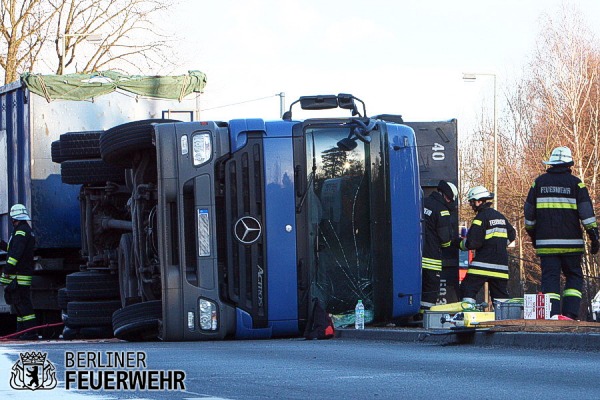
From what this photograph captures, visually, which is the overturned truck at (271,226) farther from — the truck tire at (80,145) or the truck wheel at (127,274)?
the truck tire at (80,145)

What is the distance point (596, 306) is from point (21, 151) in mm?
6848

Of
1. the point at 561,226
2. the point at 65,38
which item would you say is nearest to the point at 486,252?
the point at 561,226

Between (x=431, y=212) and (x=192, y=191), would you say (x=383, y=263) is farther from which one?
(x=431, y=212)

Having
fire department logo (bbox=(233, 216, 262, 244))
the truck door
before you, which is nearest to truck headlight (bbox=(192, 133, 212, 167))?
fire department logo (bbox=(233, 216, 262, 244))

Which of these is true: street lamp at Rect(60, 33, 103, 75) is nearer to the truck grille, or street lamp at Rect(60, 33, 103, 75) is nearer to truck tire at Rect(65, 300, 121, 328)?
truck tire at Rect(65, 300, 121, 328)

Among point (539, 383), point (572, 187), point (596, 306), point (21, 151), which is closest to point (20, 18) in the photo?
point (21, 151)

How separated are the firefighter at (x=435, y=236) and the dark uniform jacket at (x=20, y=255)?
4286 millimetres

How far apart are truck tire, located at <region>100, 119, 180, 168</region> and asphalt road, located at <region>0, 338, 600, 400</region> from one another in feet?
7.51

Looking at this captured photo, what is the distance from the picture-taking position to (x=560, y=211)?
39.9 feet

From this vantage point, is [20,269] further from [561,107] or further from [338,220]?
[561,107]

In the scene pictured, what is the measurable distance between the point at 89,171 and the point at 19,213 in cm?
145

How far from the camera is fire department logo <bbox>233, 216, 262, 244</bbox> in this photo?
1177cm

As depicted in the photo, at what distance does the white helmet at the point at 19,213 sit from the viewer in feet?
47.5

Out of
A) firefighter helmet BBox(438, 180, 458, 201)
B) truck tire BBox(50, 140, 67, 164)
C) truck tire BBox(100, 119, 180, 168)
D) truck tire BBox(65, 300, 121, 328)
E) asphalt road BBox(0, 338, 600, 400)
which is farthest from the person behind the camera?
firefighter helmet BBox(438, 180, 458, 201)
